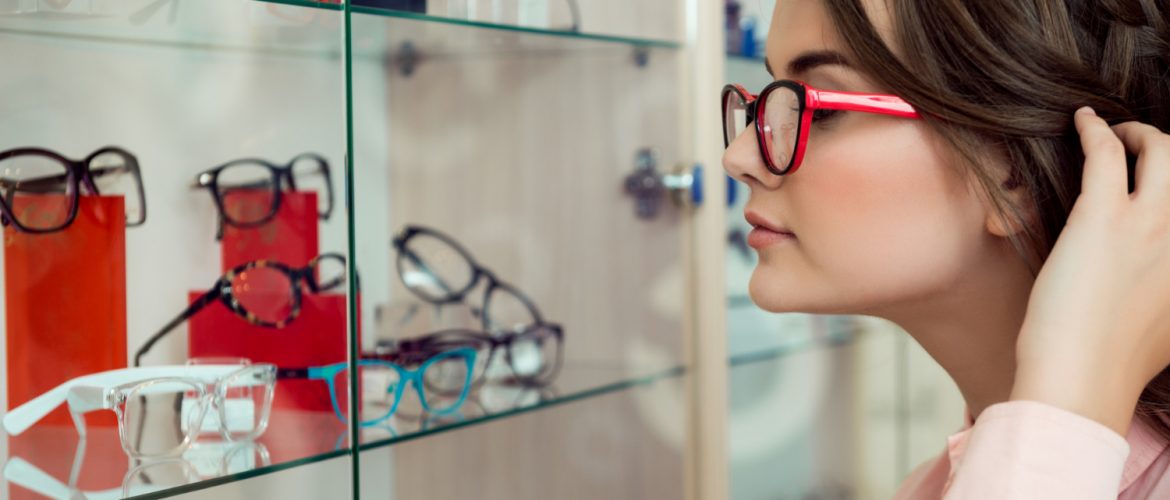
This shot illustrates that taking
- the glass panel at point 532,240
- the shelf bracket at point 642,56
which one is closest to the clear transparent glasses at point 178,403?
the glass panel at point 532,240

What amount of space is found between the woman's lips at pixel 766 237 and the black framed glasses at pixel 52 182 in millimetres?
455

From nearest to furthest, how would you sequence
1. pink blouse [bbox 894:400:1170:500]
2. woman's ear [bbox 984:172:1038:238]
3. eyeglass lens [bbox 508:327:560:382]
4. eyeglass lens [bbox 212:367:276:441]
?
pink blouse [bbox 894:400:1170:500]
woman's ear [bbox 984:172:1038:238]
eyeglass lens [bbox 212:367:276:441]
eyeglass lens [bbox 508:327:560:382]

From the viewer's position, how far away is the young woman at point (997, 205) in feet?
2.00

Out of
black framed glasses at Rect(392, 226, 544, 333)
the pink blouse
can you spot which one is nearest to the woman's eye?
the pink blouse

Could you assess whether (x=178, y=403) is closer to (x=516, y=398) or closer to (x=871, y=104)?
(x=516, y=398)

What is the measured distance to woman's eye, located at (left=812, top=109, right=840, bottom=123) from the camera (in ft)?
2.44

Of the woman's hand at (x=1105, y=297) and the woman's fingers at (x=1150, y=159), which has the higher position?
the woman's fingers at (x=1150, y=159)

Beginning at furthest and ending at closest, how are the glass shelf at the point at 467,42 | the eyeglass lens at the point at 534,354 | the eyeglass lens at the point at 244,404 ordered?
the eyeglass lens at the point at 534,354
the glass shelf at the point at 467,42
the eyeglass lens at the point at 244,404

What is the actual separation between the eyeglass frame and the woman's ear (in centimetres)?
48

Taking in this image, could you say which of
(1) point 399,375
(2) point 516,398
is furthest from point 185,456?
(2) point 516,398

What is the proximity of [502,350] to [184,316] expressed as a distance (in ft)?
1.35

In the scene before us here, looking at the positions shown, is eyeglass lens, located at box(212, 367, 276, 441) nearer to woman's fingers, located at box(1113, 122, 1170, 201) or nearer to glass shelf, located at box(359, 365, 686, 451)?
glass shelf, located at box(359, 365, 686, 451)

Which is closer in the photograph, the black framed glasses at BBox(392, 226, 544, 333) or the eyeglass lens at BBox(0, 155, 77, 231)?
the eyeglass lens at BBox(0, 155, 77, 231)

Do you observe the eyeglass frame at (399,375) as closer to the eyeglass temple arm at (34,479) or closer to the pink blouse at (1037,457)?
the eyeglass temple arm at (34,479)
